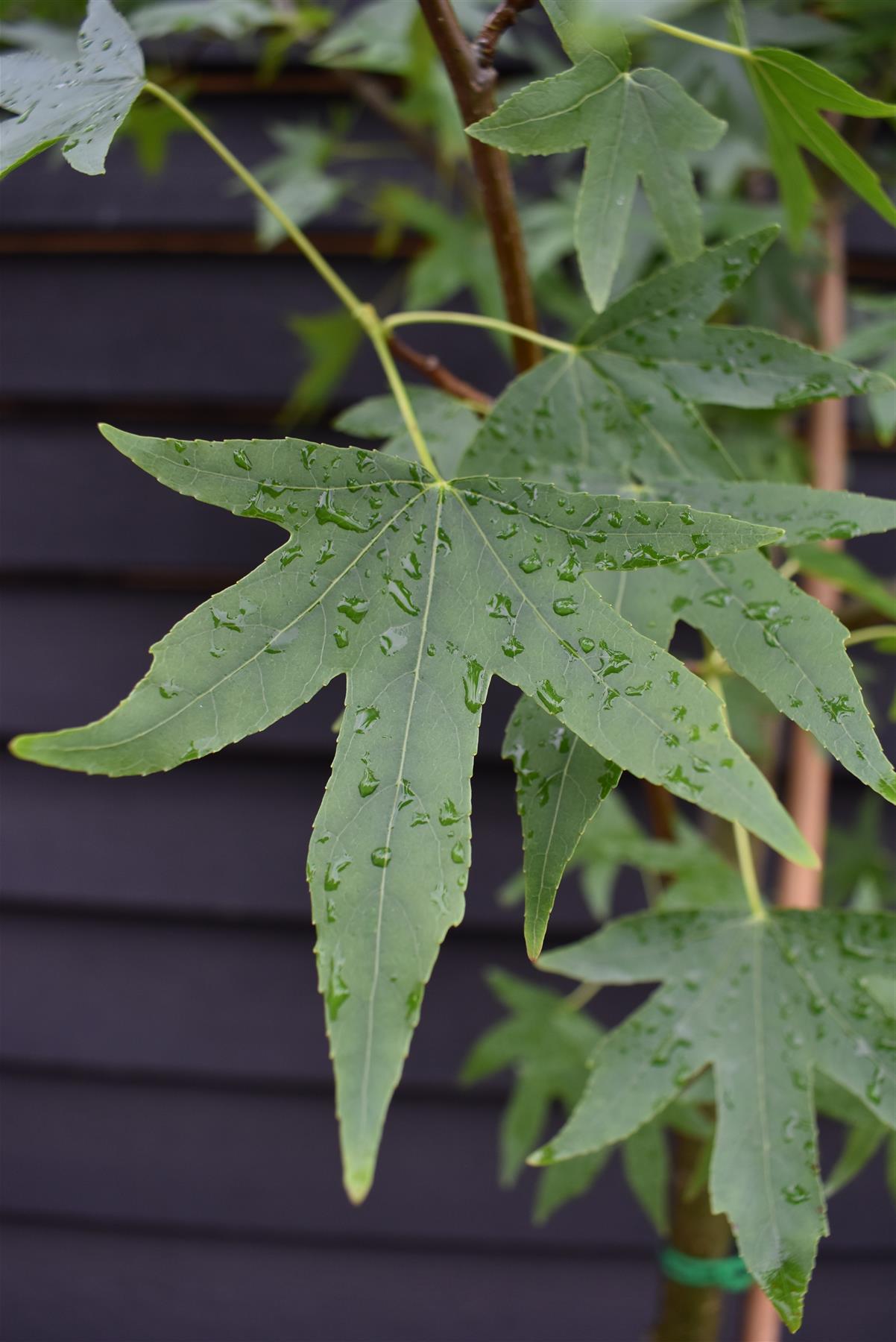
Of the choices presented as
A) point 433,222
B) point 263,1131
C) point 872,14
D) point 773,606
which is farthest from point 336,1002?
point 263,1131

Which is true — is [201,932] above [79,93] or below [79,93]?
below

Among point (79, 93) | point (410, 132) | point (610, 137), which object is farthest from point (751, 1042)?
point (410, 132)

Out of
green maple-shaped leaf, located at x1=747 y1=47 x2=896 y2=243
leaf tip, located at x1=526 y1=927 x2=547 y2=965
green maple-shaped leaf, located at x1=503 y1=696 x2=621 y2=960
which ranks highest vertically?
green maple-shaped leaf, located at x1=747 y1=47 x2=896 y2=243

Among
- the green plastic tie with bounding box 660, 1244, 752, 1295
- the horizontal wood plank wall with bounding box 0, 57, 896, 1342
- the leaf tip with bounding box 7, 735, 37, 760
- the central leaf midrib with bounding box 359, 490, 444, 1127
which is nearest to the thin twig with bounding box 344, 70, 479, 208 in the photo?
the horizontal wood plank wall with bounding box 0, 57, 896, 1342

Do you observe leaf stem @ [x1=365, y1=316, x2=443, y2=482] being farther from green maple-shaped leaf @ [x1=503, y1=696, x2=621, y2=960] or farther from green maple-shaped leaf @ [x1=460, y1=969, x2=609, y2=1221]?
green maple-shaped leaf @ [x1=460, y1=969, x2=609, y2=1221]

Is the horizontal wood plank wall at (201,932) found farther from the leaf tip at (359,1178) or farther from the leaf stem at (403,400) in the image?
the leaf tip at (359,1178)

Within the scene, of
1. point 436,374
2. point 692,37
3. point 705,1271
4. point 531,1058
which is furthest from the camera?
point 531,1058

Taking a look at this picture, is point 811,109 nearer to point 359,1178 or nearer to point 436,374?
point 436,374
